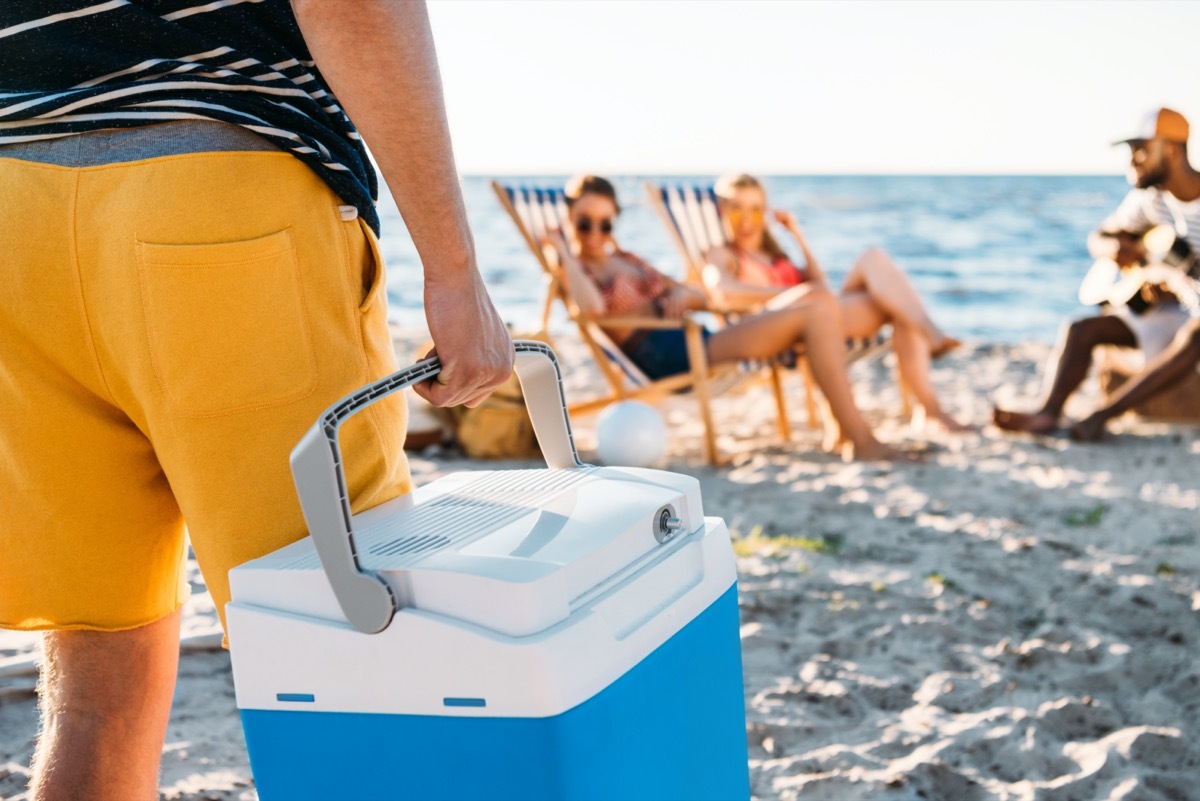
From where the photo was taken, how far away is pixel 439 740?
0.98 meters

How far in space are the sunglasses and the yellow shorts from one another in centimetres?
411

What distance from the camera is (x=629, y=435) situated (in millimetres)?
4637

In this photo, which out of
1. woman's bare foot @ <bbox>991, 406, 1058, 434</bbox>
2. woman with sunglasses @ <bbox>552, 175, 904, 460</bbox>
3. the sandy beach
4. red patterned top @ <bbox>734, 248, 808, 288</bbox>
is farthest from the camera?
red patterned top @ <bbox>734, 248, 808, 288</bbox>

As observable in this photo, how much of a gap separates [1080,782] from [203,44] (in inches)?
71.0

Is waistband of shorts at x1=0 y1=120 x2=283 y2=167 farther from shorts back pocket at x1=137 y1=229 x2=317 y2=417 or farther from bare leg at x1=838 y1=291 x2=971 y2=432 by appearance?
bare leg at x1=838 y1=291 x2=971 y2=432

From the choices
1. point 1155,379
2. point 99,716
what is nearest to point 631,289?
point 1155,379

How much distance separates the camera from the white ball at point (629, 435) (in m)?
4.63

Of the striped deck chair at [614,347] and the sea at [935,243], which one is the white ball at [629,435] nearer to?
the striped deck chair at [614,347]

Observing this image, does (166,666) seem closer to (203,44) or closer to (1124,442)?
(203,44)

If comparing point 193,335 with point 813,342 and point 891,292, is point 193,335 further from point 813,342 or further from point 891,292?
A: point 891,292

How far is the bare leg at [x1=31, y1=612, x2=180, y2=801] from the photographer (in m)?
1.28

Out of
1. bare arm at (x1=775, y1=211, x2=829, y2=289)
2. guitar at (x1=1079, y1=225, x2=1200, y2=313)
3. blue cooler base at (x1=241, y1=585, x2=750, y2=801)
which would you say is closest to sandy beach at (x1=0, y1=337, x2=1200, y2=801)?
guitar at (x1=1079, y1=225, x2=1200, y2=313)

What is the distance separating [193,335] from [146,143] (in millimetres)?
190

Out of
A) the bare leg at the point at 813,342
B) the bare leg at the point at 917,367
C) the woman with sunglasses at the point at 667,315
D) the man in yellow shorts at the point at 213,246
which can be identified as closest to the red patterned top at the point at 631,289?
the woman with sunglasses at the point at 667,315
